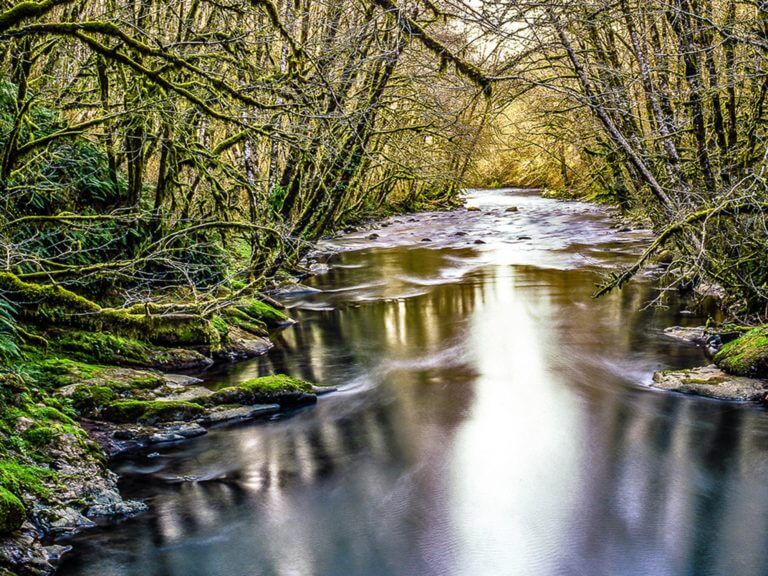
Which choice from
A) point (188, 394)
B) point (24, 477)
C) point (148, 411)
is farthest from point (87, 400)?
point (24, 477)

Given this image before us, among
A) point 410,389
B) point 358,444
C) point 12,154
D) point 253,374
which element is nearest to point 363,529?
point 358,444

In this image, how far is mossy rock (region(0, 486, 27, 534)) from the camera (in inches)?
194

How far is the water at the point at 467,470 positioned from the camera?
5531mm

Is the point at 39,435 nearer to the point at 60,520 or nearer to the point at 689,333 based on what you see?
the point at 60,520

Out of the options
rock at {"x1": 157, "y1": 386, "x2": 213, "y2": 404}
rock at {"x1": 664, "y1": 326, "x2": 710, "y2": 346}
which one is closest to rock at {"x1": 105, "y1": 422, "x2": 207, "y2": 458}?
rock at {"x1": 157, "y1": 386, "x2": 213, "y2": 404}

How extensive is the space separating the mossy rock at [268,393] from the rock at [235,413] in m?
0.13

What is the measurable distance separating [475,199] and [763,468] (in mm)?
39969

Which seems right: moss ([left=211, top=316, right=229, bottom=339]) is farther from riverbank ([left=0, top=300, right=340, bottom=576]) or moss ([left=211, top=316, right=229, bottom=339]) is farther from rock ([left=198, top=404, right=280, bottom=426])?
rock ([left=198, top=404, right=280, bottom=426])

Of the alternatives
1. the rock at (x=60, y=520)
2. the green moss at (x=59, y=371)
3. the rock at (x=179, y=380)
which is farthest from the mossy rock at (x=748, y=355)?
the green moss at (x=59, y=371)

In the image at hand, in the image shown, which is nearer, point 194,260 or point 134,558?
point 134,558

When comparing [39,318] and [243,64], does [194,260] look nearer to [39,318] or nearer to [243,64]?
[39,318]

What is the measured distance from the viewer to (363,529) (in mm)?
6020

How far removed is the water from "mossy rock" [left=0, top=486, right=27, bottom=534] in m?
0.50

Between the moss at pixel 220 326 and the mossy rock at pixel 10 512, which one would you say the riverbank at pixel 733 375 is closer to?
the moss at pixel 220 326
